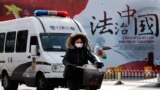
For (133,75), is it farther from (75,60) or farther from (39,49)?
(75,60)

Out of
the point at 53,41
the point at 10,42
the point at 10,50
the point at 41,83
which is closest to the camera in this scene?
the point at 41,83

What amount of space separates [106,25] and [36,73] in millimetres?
15269

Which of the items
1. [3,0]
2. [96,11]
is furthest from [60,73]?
[3,0]

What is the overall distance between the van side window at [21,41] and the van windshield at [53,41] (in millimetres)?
1131

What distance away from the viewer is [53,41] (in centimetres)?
1617

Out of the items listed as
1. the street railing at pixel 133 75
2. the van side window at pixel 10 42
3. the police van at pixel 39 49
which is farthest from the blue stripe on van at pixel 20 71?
the street railing at pixel 133 75

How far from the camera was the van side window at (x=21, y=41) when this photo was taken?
17.2 metres

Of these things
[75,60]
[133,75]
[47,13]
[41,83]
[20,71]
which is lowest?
[133,75]

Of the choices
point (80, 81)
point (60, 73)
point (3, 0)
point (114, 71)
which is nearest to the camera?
point (80, 81)

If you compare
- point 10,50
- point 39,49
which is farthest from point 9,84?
point 39,49

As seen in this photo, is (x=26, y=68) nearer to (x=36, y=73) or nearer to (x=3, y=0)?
(x=36, y=73)

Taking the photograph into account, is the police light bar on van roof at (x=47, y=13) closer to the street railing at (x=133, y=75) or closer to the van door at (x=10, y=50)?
the van door at (x=10, y=50)

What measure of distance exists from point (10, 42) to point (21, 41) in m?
1.11

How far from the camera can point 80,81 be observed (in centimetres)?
890
